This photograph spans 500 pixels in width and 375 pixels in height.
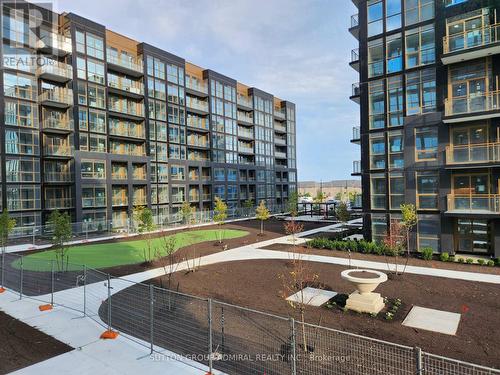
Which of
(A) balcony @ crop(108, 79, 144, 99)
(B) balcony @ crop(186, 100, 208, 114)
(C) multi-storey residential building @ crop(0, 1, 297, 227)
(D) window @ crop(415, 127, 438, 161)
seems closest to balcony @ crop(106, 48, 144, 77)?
(C) multi-storey residential building @ crop(0, 1, 297, 227)

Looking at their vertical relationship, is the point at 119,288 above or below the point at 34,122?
below

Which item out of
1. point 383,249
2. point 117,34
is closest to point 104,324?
point 383,249

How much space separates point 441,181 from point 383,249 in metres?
5.91

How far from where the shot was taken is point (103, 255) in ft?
78.9

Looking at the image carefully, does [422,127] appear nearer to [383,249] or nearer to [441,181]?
[441,181]

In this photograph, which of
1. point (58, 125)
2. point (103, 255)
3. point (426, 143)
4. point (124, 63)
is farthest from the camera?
point (124, 63)

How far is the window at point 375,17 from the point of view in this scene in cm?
2464

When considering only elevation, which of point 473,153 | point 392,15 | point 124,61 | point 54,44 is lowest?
point 473,153

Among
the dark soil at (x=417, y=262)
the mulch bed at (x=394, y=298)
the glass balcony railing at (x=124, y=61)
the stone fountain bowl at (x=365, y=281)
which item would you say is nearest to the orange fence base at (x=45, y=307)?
the mulch bed at (x=394, y=298)

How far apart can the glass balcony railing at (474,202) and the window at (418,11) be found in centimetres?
1250

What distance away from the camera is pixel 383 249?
22.2 meters

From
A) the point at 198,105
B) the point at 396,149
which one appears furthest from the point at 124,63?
the point at 396,149

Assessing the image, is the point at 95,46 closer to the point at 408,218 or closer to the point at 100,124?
the point at 100,124

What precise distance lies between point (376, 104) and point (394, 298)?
16.3 m
